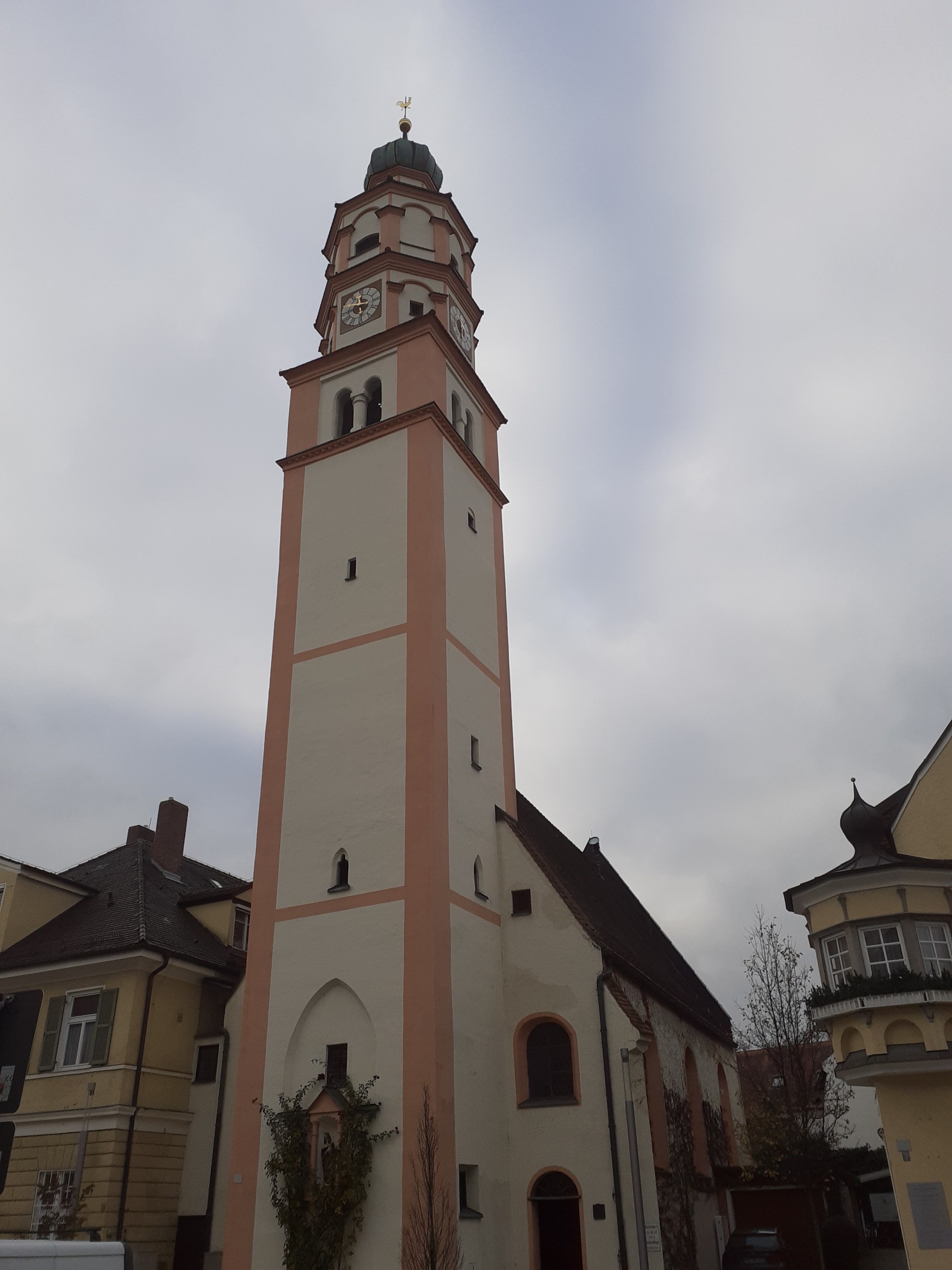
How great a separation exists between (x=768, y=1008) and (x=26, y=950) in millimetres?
19361

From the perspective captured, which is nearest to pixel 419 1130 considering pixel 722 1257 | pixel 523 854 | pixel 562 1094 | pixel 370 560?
pixel 562 1094

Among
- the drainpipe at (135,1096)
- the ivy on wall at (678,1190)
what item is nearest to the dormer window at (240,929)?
the drainpipe at (135,1096)

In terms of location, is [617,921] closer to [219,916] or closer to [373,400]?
[219,916]

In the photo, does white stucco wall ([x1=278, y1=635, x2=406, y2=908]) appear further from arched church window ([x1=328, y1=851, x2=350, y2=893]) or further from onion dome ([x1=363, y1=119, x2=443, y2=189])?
onion dome ([x1=363, y1=119, x2=443, y2=189])

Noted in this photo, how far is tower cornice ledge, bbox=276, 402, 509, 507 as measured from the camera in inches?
1032

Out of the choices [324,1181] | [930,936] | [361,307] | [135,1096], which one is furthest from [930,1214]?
[361,307]

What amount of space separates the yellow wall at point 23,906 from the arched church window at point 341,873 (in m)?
9.92

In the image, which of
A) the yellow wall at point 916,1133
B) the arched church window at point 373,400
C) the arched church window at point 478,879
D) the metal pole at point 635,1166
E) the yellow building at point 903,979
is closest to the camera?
the yellow wall at point 916,1133

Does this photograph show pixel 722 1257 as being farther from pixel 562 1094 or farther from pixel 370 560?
pixel 370 560

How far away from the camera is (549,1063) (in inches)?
817

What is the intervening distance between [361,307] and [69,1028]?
66.5 feet

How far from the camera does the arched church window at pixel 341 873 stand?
21.2 meters

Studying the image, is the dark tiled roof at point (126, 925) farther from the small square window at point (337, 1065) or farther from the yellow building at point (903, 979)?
the yellow building at point (903, 979)

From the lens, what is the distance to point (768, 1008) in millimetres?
28875
